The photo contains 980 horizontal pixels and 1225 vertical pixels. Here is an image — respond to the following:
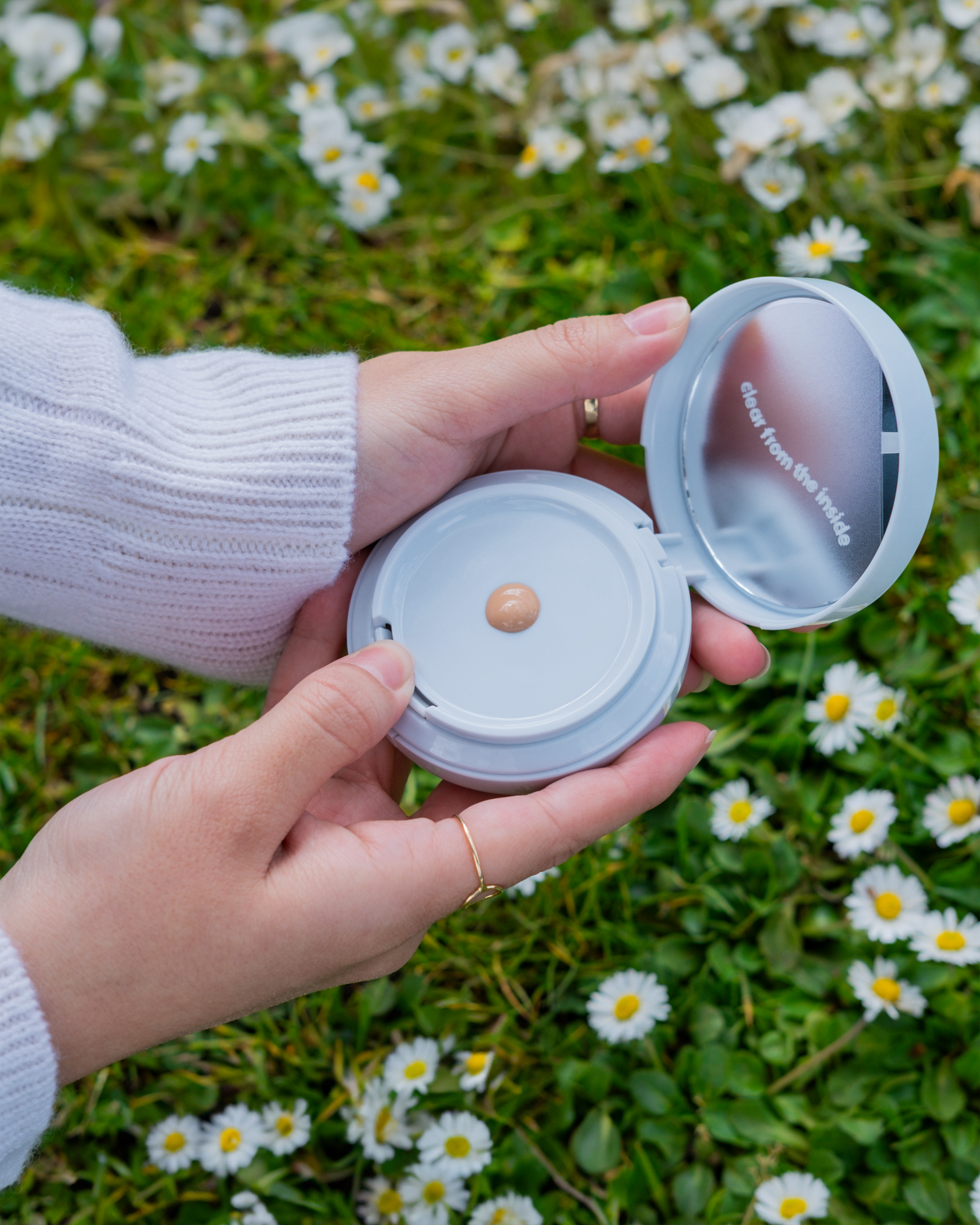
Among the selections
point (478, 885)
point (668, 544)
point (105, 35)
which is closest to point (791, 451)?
point (668, 544)

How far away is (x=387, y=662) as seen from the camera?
121 centimetres

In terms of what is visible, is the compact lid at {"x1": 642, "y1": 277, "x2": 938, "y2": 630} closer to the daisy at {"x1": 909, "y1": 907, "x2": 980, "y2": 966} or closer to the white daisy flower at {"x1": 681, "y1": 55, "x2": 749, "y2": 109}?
the daisy at {"x1": 909, "y1": 907, "x2": 980, "y2": 966}

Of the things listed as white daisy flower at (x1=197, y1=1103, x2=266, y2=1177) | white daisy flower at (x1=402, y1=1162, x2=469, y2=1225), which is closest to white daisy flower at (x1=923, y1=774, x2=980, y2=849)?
white daisy flower at (x1=402, y1=1162, x2=469, y2=1225)

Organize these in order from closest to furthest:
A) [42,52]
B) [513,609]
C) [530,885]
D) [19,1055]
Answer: [19,1055], [513,609], [530,885], [42,52]

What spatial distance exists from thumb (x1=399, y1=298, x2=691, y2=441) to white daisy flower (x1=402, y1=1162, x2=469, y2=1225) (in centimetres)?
96

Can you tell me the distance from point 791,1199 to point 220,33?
8.29ft

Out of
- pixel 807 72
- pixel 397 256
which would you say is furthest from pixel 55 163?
pixel 807 72

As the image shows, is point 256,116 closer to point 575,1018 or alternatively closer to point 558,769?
point 558,769

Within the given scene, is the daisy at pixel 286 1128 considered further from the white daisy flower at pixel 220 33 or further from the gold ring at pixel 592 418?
the white daisy flower at pixel 220 33

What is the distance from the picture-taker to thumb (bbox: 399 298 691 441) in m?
1.35

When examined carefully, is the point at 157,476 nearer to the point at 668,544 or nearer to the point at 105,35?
the point at 668,544

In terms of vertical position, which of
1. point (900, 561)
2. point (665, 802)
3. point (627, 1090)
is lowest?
point (627, 1090)

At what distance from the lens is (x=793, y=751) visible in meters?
1.59

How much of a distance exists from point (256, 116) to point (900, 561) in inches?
74.8
